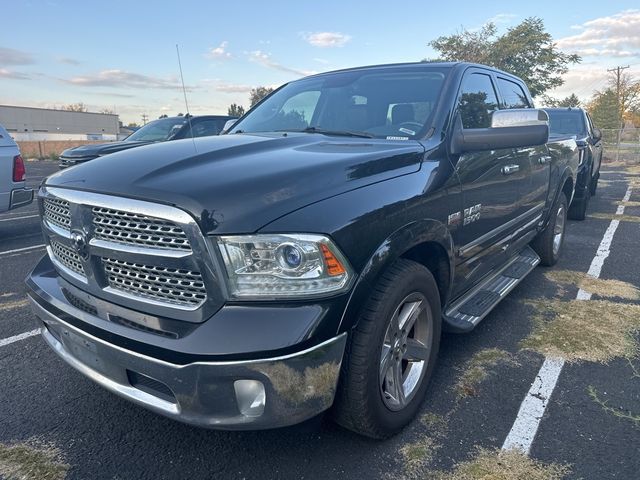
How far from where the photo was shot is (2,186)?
6.15 metres

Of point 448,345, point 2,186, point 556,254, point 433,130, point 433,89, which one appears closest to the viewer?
point 433,130

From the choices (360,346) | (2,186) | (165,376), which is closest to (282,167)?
(360,346)

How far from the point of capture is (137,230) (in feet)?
6.19

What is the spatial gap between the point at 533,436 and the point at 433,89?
2097 millimetres

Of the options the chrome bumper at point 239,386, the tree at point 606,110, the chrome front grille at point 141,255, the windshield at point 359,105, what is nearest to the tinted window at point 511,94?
the windshield at point 359,105

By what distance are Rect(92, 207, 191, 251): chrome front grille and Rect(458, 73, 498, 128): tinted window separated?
6.68 feet

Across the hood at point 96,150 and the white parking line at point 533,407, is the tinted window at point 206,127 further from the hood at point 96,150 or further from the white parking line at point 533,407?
the white parking line at point 533,407

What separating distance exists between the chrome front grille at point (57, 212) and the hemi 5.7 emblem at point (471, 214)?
2.12 m

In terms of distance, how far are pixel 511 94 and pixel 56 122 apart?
297 ft

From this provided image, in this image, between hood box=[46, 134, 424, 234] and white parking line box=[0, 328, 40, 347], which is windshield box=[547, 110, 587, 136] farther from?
white parking line box=[0, 328, 40, 347]

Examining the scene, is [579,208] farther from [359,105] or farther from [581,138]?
[359,105]

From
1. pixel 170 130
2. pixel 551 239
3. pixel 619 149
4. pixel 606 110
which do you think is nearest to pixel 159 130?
pixel 170 130

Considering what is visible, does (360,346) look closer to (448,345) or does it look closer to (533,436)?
(533,436)

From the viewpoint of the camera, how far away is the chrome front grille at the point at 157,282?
1.84 m
